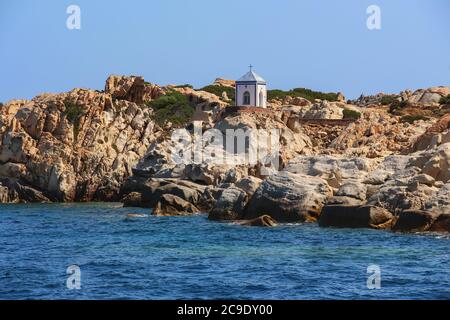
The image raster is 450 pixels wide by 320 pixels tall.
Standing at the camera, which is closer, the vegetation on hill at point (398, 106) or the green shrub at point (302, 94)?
the vegetation on hill at point (398, 106)

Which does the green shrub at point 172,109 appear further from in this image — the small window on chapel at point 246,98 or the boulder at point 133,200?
the boulder at point 133,200

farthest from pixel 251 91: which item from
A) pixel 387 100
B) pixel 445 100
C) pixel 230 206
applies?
pixel 387 100

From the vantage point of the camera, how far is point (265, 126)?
73688mm

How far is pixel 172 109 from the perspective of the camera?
289ft

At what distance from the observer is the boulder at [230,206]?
5175cm

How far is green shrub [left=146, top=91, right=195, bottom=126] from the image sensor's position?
278 feet

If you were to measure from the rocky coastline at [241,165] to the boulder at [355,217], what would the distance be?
0.05m

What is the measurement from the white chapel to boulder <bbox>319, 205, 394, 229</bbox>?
3490cm

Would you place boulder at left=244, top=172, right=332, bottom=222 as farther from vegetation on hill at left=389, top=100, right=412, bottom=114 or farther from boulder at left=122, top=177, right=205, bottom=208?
vegetation on hill at left=389, top=100, right=412, bottom=114

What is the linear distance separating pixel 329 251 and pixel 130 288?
11.1 metres

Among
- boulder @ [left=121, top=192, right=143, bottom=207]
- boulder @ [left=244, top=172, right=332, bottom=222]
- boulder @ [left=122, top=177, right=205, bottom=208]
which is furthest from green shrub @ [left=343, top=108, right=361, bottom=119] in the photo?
boulder @ [left=244, top=172, right=332, bottom=222]

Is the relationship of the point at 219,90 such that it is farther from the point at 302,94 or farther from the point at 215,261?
the point at 215,261

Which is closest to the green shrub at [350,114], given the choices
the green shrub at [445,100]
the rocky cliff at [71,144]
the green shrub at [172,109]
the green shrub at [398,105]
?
the green shrub at [398,105]

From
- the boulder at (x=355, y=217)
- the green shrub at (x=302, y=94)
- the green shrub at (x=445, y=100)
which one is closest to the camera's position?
the boulder at (x=355, y=217)
